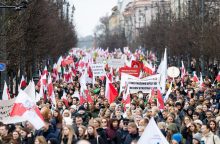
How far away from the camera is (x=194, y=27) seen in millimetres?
49531

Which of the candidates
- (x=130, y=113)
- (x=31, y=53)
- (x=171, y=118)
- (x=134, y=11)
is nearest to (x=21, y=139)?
(x=171, y=118)

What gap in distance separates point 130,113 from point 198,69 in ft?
118

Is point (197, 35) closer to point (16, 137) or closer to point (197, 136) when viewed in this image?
point (197, 136)

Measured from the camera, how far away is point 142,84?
21875 millimetres

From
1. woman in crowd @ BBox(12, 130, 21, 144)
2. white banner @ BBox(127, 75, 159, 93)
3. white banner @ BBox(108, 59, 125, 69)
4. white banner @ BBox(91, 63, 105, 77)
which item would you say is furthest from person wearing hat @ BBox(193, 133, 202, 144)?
white banner @ BBox(108, 59, 125, 69)

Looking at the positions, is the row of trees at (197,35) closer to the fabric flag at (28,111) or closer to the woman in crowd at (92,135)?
the fabric flag at (28,111)

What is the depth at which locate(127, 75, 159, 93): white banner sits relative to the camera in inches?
856

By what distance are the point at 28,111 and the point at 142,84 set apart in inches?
325

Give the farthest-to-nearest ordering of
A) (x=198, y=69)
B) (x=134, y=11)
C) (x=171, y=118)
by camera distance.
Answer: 1. (x=134, y=11)
2. (x=198, y=69)
3. (x=171, y=118)

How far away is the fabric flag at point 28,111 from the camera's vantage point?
13695mm

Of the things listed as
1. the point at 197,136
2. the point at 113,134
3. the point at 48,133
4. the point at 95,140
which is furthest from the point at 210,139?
the point at 48,133

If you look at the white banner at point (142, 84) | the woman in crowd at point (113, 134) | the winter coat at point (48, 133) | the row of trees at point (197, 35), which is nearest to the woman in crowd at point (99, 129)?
the woman in crowd at point (113, 134)

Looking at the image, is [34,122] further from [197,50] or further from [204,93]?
[197,50]

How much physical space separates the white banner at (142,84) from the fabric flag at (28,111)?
7.69 metres
